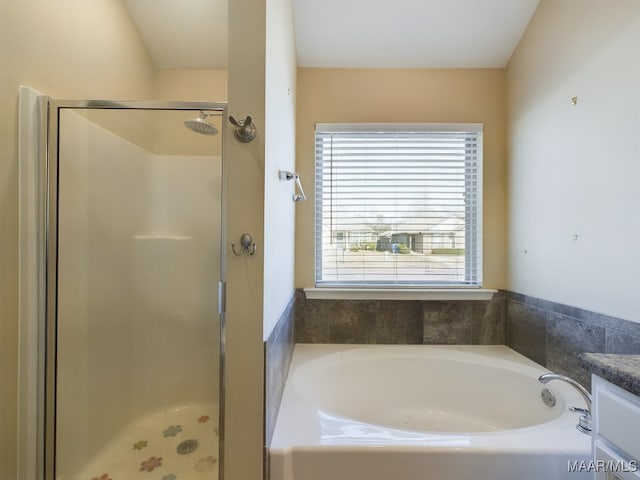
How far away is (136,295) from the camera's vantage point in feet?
4.91

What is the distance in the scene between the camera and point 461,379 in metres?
1.64

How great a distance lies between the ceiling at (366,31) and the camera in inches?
61.6

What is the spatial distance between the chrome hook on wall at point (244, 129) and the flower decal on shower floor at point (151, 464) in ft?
4.96

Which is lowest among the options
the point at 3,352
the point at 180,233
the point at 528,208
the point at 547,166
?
the point at 3,352

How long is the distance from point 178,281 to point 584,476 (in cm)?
183

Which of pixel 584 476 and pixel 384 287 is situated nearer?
pixel 584 476

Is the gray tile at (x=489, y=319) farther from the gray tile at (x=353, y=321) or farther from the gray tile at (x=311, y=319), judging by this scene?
the gray tile at (x=311, y=319)

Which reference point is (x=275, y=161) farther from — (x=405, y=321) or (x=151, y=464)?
(x=151, y=464)

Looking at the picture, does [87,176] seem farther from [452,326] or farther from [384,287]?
[452,326]

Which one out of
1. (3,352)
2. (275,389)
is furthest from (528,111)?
(3,352)

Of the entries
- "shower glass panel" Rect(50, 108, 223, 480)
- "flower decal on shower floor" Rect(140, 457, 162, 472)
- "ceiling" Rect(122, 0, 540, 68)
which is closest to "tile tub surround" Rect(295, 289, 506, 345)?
"shower glass panel" Rect(50, 108, 223, 480)

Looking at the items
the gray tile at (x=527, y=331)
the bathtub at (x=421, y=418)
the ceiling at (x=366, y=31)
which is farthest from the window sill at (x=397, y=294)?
the ceiling at (x=366, y=31)

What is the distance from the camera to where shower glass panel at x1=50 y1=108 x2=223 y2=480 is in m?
1.23

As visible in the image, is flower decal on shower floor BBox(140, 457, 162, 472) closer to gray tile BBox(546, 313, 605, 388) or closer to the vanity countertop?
the vanity countertop
